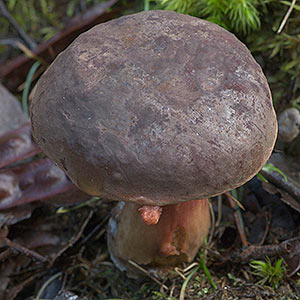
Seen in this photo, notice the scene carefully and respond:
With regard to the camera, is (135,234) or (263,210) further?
(263,210)

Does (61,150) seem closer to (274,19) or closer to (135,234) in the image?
(135,234)

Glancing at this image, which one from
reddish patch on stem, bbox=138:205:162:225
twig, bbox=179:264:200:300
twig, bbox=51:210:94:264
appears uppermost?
reddish patch on stem, bbox=138:205:162:225

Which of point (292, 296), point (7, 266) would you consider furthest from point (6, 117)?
point (292, 296)

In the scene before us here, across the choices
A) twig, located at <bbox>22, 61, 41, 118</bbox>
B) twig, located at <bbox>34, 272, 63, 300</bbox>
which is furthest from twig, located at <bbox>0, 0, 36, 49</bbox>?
twig, located at <bbox>34, 272, 63, 300</bbox>

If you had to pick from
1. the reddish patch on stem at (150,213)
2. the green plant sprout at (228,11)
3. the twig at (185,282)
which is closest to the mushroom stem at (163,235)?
the twig at (185,282)

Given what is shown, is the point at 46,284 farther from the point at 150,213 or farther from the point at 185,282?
the point at 150,213

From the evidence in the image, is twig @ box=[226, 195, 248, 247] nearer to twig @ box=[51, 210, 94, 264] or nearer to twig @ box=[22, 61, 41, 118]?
twig @ box=[51, 210, 94, 264]

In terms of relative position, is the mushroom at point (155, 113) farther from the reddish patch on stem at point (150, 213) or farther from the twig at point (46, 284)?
the twig at point (46, 284)
